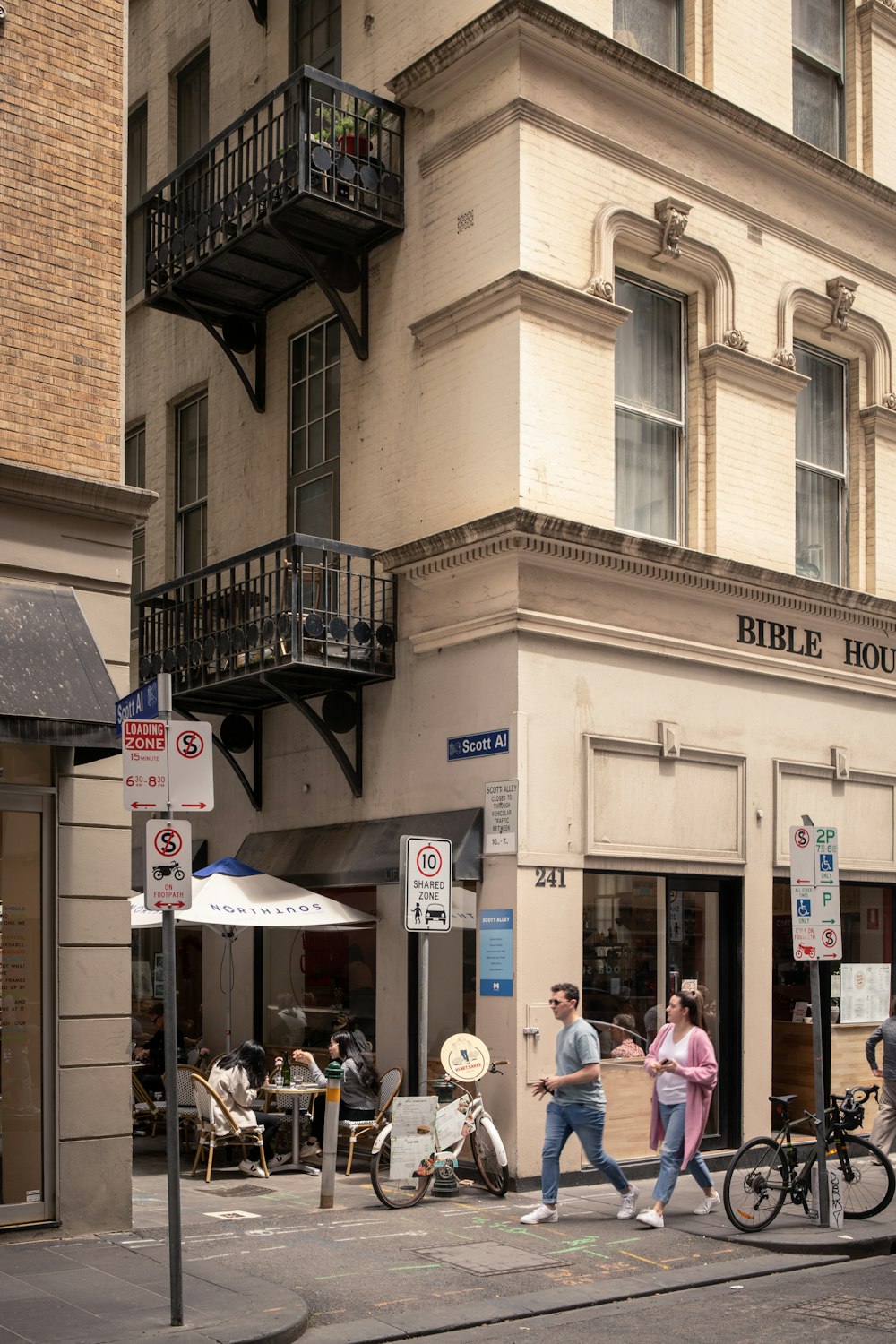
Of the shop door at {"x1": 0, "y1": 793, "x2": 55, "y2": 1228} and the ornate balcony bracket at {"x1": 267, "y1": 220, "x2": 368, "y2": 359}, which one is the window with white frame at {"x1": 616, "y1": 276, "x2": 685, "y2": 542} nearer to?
the ornate balcony bracket at {"x1": 267, "y1": 220, "x2": 368, "y2": 359}

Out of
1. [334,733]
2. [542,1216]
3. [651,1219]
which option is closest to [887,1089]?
[651,1219]

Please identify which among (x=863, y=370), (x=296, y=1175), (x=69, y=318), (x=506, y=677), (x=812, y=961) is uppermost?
(x=863, y=370)

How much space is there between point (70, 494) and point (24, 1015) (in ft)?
12.7

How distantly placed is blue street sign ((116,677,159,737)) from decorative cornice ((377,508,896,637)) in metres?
5.37

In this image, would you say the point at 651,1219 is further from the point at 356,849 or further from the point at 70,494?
the point at 70,494

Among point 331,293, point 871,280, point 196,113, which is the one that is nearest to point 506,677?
point 331,293

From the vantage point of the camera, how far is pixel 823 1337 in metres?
8.91

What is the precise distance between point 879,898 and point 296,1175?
7713 millimetres

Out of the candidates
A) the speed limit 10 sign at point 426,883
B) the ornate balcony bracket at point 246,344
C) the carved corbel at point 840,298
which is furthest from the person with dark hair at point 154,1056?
the carved corbel at point 840,298

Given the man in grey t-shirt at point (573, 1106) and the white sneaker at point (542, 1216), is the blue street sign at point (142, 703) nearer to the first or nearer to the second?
the man in grey t-shirt at point (573, 1106)

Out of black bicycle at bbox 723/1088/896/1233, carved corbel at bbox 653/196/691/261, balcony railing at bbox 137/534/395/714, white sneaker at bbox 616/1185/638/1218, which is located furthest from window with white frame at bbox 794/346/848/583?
white sneaker at bbox 616/1185/638/1218

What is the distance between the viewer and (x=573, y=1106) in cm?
Answer: 1238

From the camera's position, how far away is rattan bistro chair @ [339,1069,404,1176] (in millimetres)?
13984

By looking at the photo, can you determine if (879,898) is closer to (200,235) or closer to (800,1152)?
(800,1152)
